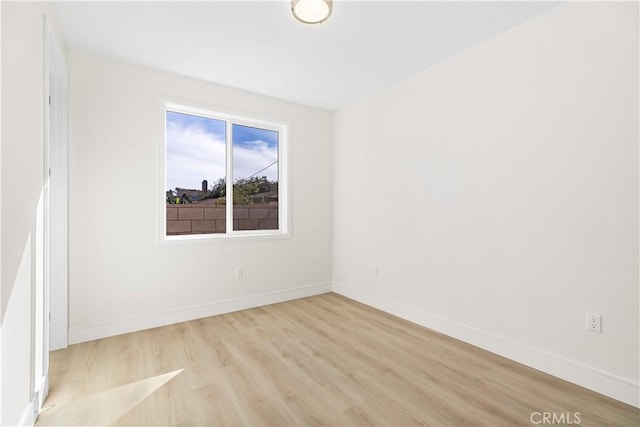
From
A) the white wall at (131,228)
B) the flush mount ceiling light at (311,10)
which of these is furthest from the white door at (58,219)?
the flush mount ceiling light at (311,10)

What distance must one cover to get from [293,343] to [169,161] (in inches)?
89.5

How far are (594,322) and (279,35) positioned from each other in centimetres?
302

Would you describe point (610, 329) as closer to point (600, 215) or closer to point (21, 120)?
point (600, 215)

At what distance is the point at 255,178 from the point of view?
3.95 metres

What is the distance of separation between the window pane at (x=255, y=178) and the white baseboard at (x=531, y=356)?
6.04 feet

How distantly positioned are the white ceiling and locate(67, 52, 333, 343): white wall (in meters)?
0.24

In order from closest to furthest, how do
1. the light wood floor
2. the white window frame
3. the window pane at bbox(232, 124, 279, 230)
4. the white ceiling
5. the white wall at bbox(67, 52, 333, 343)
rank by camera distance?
the light wood floor < the white ceiling < the white wall at bbox(67, 52, 333, 343) < the white window frame < the window pane at bbox(232, 124, 279, 230)

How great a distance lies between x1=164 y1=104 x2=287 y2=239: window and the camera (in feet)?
10.9

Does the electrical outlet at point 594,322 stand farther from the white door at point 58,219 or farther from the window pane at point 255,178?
the white door at point 58,219

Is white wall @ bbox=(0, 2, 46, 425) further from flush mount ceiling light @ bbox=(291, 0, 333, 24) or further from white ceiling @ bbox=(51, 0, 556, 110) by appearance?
flush mount ceiling light @ bbox=(291, 0, 333, 24)

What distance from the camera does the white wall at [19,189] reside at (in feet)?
4.20

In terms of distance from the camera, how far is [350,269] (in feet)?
13.2

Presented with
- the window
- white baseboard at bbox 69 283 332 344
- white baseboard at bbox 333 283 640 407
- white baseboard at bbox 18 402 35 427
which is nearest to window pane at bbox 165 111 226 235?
the window

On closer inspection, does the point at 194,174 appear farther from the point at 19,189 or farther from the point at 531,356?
the point at 531,356
